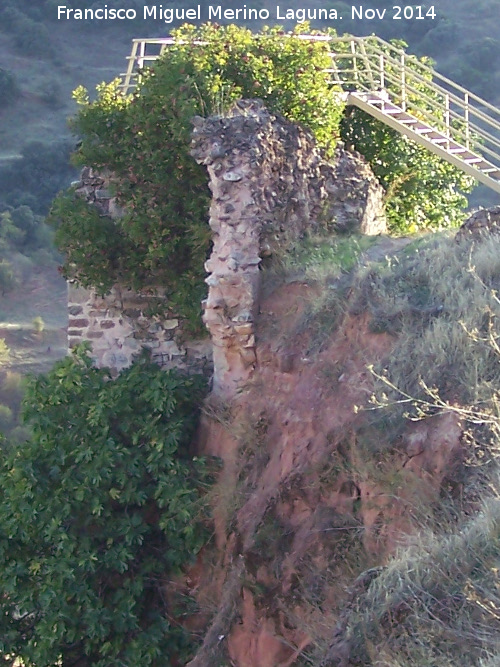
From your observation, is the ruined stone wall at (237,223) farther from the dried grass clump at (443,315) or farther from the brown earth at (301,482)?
the dried grass clump at (443,315)

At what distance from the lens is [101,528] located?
8.52m

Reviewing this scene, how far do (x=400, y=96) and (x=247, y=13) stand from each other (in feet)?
79.4

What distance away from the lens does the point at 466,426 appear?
19.8 feet

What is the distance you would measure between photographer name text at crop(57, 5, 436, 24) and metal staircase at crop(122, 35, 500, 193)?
2003 centimetres

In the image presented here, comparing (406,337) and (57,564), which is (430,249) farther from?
(57,564)

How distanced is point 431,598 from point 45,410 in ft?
17.8

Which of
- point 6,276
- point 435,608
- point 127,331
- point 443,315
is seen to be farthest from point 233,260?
point 6,276

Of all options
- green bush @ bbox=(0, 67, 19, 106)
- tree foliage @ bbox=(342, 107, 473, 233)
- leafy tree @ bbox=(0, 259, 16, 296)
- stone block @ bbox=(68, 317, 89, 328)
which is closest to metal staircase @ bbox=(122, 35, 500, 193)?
tree foliage @ bbox=(342, 107, 473, 233)

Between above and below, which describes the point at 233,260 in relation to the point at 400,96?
below

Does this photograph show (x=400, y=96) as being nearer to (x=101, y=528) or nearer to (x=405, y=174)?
(x=405, y=174)

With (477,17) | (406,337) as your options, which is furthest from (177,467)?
(477,17)

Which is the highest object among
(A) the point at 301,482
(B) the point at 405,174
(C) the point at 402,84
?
(C) the point at 402,84

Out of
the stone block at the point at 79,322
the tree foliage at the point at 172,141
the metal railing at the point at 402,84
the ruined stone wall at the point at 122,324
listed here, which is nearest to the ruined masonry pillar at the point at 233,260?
the tree foliage at the point at 172,141

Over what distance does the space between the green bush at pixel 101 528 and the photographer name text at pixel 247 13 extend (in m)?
25.3
